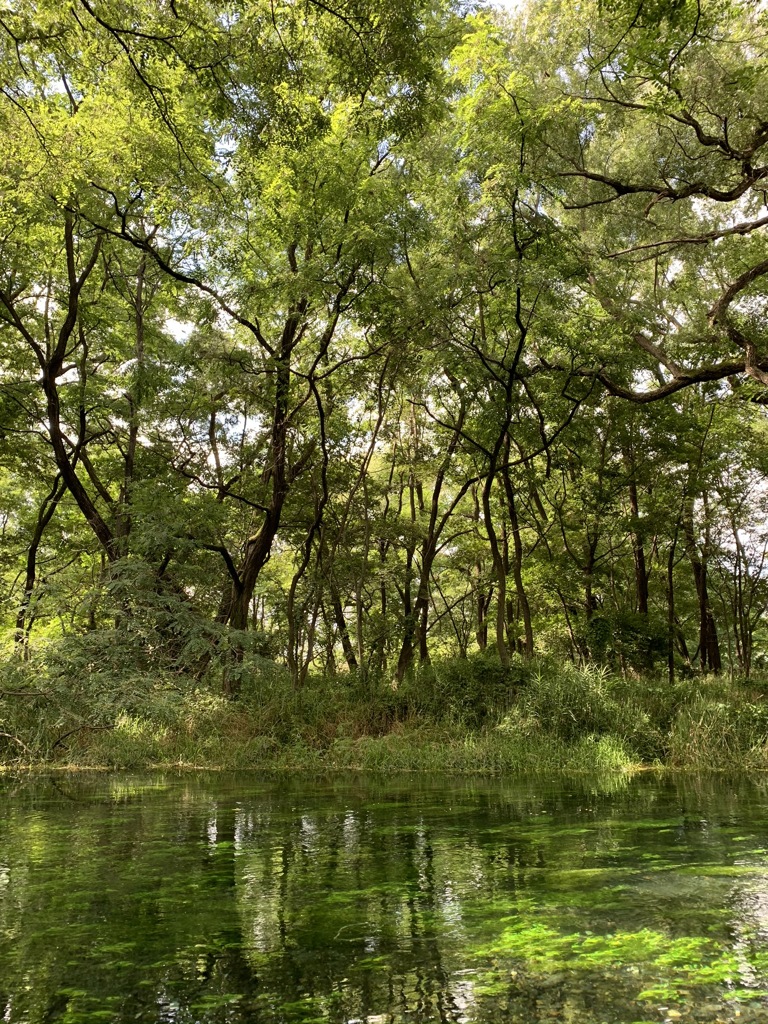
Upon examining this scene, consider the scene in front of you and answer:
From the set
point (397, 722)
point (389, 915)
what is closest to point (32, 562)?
point (397, 722)

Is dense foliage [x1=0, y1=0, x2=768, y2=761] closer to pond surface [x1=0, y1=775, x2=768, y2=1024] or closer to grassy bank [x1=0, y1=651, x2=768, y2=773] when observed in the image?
grassy bank [x1=0, y1=651, x2=768, y2=773]

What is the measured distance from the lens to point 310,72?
22.0ft

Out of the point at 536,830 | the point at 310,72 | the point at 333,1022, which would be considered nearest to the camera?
the point at 333,1022

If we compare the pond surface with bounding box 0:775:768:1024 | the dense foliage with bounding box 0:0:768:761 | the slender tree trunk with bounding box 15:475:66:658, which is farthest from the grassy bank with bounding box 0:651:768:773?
the pond surface with bounding box 0:775:768:1024

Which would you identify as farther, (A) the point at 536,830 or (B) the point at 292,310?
(B) the point at 292,310

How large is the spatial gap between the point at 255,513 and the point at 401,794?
410 inches

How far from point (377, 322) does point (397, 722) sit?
712 cm

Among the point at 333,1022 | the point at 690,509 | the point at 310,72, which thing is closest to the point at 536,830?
the point at 333,1022

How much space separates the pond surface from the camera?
8.51 ft

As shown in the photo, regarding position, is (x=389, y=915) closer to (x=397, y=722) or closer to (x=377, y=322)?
(x=397, y=722)

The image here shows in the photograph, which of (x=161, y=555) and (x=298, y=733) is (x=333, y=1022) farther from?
(x=161, y=555)

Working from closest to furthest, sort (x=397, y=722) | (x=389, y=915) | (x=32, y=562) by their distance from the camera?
(x=389, y=915) → (x=397, y=722) → (x=32, y=562)

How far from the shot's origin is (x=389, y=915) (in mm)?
3578

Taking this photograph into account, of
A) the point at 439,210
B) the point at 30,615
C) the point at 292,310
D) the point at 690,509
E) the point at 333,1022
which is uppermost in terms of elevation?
the point at 439,210
